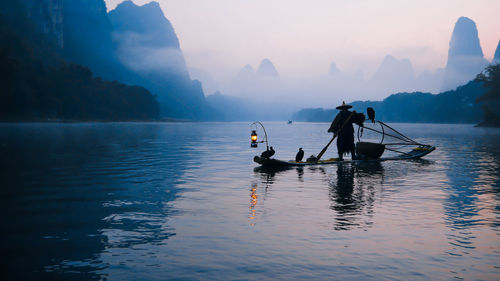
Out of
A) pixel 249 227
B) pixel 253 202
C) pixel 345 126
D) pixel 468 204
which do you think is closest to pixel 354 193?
pixel 468 204

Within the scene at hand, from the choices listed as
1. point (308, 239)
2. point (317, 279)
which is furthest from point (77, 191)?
point (317, 279)

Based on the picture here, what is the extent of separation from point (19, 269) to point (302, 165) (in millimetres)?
15073

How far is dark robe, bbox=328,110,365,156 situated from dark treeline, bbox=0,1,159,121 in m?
87.1

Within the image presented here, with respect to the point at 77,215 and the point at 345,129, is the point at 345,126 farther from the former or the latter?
the point at 77,215

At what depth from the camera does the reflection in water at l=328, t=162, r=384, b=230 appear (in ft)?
30.7

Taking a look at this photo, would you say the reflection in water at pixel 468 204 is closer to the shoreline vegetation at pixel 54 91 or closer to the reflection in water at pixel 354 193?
the reflection in water at pixel 354 193

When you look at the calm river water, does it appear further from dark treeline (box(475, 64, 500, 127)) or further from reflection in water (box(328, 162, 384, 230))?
dark treeline (box(475, 64, 500, 127))

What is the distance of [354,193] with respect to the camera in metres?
12.9

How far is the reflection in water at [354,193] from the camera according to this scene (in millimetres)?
9367

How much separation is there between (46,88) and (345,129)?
105358mm

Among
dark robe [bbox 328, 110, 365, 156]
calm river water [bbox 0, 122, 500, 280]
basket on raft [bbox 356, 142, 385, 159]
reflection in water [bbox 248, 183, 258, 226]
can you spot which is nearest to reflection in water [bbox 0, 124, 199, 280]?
calm river water [bbox 0, 122, 500, 280]

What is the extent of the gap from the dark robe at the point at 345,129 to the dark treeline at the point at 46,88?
8714 centimetres

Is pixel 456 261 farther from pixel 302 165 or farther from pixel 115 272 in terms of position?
pixel 302 165

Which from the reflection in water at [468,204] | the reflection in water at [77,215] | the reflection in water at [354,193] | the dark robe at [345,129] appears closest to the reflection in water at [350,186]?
the reflection in water at [354,193]
